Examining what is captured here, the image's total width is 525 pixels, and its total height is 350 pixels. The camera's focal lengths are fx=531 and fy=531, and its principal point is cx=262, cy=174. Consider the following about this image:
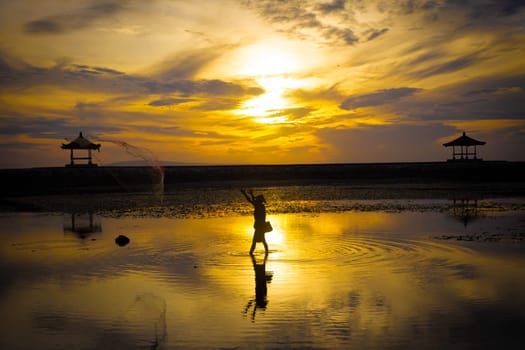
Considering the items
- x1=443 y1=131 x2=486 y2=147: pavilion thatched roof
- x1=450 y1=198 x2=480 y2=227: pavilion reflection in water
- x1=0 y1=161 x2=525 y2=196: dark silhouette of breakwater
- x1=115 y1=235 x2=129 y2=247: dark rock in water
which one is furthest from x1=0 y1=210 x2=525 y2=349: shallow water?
x1=443 y1=131 x2=486 y2=147: pavilion thatched roof

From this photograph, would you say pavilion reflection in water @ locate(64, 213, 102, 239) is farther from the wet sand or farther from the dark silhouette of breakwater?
the dark silhouette of breakwater

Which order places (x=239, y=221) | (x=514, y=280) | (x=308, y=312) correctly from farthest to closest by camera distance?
(x=239, y=221) → (x=514, y=280) → (x=308, y=312)

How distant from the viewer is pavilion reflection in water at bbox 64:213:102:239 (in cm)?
2224

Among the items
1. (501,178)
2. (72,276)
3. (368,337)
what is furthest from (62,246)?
(501,178)

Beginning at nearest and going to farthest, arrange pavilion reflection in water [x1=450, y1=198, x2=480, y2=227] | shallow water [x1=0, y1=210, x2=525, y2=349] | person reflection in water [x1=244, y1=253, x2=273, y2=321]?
shallow water [x1=0, y1=210, x2=525, y2=349] → person reflection in water [x1=244, y1=253, x2=273, y2=321] → pavilion reflection in water [x1=450, y1=198, x2=480, y2=227]

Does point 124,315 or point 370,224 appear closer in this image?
point 124,315

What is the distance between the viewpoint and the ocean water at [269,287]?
8758 millimetres

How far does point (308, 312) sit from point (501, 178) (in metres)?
74.1

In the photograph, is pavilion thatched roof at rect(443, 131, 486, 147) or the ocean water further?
pavilion thatched roof at rect(443, 131, 486, 147)

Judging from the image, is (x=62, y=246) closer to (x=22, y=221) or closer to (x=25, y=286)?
(x=25, y=286)

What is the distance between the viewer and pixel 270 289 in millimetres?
11781

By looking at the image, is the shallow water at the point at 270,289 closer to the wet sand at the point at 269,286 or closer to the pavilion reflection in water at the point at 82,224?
the wet sand at the point at 269,286

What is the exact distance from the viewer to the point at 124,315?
1005 centimetres

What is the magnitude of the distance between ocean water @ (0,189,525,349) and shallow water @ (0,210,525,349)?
1.5 inches
